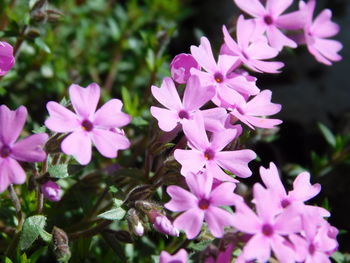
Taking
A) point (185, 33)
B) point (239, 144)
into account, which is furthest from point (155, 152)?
point (185, 33)

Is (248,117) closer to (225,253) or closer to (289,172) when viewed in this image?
(225,253)

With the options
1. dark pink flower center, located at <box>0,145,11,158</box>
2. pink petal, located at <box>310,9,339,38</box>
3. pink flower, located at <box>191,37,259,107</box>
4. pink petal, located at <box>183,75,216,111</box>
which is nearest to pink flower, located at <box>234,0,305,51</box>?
pink petal, located at <box>310,9,339,38</box>

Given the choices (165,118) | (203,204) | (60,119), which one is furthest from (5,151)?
(203,204)

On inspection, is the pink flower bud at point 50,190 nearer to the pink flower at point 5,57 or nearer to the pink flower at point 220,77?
the pink flower at point 5,57

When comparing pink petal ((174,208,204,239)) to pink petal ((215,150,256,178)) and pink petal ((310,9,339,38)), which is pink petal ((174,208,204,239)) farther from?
pink petal ((310,9,339,38))

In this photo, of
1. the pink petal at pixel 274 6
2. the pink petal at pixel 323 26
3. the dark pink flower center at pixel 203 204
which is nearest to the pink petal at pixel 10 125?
the dark pink flower center at pixel 203 204

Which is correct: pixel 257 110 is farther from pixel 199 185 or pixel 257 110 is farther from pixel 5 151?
pixel 5 151

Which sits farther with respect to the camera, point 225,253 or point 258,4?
point 258,4
